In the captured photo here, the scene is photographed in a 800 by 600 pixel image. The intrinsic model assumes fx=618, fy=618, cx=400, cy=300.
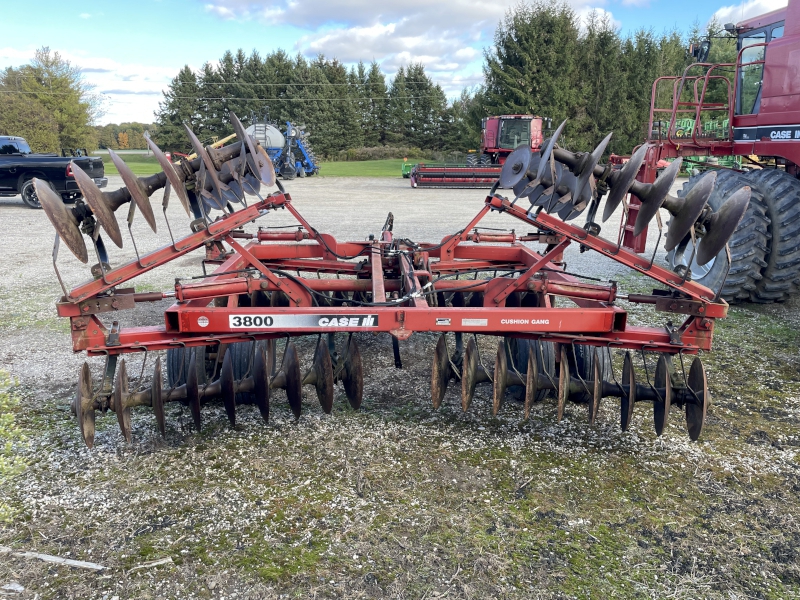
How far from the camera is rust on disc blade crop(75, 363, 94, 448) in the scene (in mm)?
2896

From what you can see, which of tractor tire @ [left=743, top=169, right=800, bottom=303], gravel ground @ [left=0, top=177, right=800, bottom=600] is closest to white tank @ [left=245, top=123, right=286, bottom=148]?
tractor tire @ [left=743, top=169, right=800, bottom=303]

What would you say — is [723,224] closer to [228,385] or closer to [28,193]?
[228,385]

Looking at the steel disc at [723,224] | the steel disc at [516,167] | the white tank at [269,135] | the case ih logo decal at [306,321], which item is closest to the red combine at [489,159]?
the white tank at [269,135]

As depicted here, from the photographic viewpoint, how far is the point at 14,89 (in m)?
36.1

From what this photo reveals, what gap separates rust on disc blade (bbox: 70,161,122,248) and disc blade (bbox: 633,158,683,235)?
8.65 ft

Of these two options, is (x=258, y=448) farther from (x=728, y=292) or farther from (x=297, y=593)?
(x=728, y=292)

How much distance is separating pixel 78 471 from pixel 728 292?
5343 mm

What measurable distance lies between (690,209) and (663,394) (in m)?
0.94

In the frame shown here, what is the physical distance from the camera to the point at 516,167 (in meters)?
3.93

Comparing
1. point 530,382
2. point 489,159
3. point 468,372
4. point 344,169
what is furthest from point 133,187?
point 344,169

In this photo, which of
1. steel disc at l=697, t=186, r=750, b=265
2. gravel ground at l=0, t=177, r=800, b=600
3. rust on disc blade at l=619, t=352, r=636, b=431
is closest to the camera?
gravel ground at l=0, t=177, r=800, b=600

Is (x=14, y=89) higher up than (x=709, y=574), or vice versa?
(x=14, y=89)

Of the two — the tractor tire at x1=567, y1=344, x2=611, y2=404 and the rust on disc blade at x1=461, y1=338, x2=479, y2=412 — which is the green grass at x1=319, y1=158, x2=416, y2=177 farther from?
the rust on disc blade at x1=461, y1=338, x2=479, y2=412

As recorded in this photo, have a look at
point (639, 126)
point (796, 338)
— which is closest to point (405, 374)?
point (796, 338)
